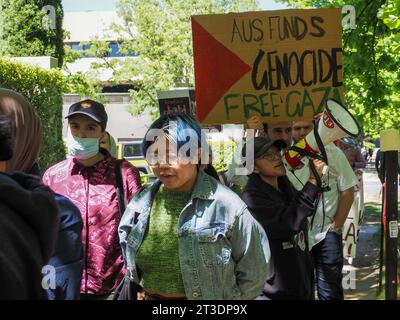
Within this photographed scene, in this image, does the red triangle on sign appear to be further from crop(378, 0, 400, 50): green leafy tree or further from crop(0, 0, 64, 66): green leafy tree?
crop(0, 0, 64, 66): green leafy tree

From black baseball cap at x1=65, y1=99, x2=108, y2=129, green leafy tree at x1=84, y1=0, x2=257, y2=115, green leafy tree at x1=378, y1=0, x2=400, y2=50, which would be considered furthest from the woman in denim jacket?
green leafy tree at x1=84, y1=0, x2=257, y2=115

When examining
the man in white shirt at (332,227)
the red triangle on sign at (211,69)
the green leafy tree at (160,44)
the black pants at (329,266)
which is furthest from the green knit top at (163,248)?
the green leafy tree at (160,44)

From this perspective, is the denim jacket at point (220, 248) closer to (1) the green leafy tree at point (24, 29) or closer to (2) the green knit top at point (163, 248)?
(2) the green knit top at point (163, 248)

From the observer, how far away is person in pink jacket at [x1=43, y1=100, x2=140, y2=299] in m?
3.74

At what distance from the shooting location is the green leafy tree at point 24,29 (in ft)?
50.3

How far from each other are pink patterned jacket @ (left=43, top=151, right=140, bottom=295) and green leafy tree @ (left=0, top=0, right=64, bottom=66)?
12.0m

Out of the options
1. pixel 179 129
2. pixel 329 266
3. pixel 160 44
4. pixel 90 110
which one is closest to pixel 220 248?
pixel 179 129

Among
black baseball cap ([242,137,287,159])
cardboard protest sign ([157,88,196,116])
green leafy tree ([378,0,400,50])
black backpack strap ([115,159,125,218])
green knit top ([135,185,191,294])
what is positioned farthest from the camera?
green leafy tree ([378,0,400,50])

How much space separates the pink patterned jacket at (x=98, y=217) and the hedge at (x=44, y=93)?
6.15 meters

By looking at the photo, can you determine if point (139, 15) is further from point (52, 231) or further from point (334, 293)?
point (52, 231)

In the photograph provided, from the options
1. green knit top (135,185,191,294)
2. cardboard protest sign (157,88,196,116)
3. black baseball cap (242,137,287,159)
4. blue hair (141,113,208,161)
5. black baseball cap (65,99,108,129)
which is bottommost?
green knit top (135,185,191,294)

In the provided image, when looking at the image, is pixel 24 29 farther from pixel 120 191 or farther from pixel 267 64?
pixel 120 191

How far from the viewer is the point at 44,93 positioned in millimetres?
10680

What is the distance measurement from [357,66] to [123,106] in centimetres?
3102
